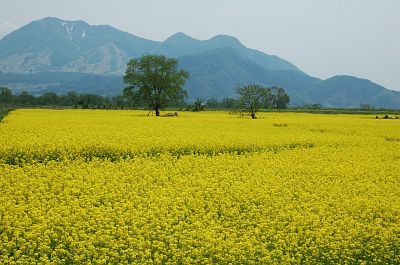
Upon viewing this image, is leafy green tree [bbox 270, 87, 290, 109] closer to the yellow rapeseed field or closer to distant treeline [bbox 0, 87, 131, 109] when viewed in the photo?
distant treeline [bbox 0, 87, 131, 109]

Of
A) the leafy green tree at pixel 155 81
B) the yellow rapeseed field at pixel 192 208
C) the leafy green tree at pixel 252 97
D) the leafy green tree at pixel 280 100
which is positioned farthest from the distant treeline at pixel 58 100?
the yellow rapeseed field at pixel 192 208

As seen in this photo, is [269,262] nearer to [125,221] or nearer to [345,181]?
[125,221]

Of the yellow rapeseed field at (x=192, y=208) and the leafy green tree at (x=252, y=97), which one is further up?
the leafy green tree at (x=252, y=97)

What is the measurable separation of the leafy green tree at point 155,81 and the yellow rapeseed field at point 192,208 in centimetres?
4824

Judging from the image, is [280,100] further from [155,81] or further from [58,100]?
[155,81]

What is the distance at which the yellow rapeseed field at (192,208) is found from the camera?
32.1 ft

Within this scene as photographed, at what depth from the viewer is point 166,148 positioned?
23.2m

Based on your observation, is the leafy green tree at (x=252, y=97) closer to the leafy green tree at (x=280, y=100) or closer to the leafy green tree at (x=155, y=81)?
the leafy green tree at (x=155, y=81)

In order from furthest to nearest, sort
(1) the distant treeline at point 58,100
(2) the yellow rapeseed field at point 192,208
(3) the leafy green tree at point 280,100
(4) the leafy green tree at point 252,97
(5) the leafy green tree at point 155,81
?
(3) the leafy green tree at point 280,100
(1) the distant treeline at point 58,100
(5) the leafy green tree at point 155,81
(4) the leafy green tree at point 252,97
(2) the yellow rapeseed field at point 192,208

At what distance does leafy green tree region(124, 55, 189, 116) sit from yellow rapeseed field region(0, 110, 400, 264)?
48242mm

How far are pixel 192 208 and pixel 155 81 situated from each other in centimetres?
5862

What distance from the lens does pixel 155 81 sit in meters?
70.0

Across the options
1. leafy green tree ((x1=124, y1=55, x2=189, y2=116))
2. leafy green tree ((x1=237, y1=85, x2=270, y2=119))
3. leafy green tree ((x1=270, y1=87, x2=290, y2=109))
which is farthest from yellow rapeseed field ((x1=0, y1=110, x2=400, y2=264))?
leafy green tree ((x1=270, y1=87, x2=290, y2=109))

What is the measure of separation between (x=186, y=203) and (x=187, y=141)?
12.1 m
